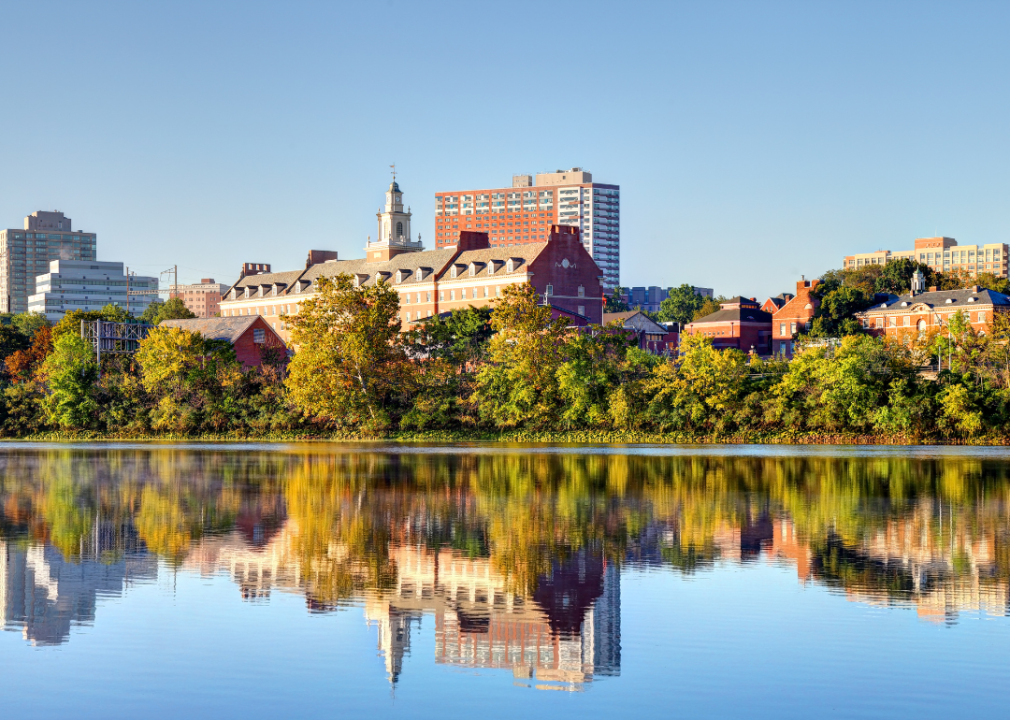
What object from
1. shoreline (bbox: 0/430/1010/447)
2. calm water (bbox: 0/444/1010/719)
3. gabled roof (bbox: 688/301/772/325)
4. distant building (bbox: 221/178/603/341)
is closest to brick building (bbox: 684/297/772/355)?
gabled roof (bbox: 688/301/772/325)

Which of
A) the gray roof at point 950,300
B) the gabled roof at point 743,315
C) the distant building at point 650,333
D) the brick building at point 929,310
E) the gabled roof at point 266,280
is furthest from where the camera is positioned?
the gabled roof at point 266,280

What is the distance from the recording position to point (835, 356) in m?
76.9

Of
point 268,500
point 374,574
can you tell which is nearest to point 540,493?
point 268,500

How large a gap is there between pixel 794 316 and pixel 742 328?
→ 31.3 ft

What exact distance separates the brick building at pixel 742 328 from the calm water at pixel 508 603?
118277 millimetres

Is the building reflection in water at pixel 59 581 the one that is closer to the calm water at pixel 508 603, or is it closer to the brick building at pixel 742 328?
the calm water at pixel 508 603

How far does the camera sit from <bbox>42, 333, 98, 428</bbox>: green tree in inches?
3839

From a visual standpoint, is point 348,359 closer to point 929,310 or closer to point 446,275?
point 446,275

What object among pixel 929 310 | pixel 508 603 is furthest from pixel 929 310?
pixel 508 603

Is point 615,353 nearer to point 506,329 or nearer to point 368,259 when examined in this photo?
point 506,329

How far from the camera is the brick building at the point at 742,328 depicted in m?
158

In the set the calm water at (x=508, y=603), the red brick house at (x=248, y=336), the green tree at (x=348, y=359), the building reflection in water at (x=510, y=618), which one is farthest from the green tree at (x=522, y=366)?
the building reflection in water at (x=510, y=618)

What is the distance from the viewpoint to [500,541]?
1091 inches

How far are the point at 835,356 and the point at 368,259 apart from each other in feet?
335
